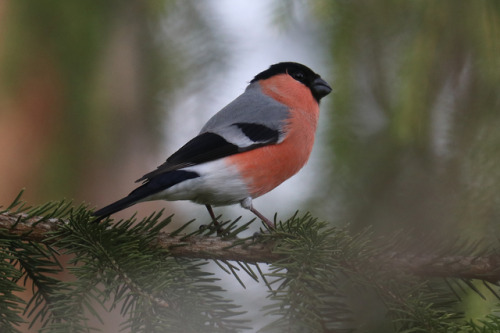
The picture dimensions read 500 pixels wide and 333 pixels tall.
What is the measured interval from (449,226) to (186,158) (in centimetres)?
118

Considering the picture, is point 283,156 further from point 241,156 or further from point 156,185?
point 156,185

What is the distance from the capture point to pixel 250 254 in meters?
1.88

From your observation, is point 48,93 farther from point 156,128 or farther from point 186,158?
point 186,158

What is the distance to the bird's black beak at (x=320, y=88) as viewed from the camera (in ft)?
10.2

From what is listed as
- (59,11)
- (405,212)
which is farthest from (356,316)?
(59,11)

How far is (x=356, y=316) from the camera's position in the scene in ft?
9.12

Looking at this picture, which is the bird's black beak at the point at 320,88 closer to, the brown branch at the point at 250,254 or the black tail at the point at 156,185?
the black tail at the point at 156,185

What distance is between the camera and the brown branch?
1713 millimetres

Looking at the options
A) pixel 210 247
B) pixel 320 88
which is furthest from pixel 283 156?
pixel 210 247

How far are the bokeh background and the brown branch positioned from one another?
3.8 inches

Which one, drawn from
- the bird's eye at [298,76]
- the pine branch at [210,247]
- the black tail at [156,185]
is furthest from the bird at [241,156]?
the pine branch at [210,247]

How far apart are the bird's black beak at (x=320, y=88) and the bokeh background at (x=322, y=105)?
0.08 m

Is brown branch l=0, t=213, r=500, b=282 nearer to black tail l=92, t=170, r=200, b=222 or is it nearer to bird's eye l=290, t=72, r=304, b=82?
black tail l=92, t=170, r=200, b=222

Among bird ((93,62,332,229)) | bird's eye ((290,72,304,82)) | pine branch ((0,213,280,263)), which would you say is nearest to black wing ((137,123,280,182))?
bird ((93,62,332,229))
